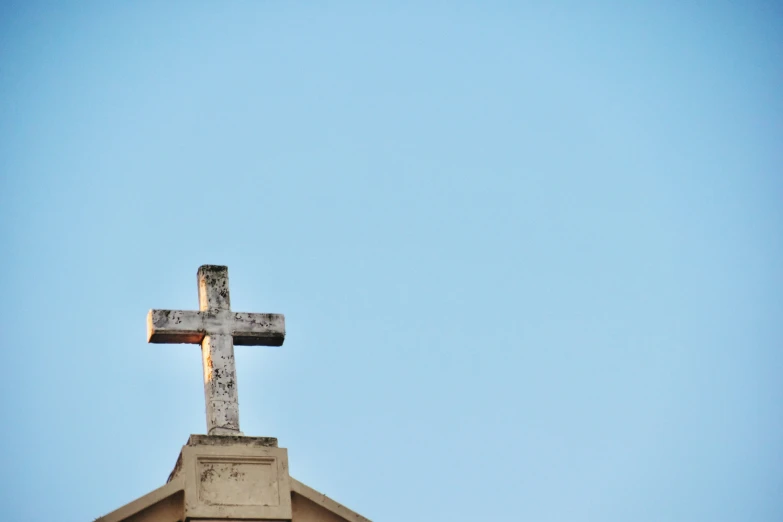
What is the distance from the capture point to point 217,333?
41.5 ft

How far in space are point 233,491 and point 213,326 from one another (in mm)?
1909

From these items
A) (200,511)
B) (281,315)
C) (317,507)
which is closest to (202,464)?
(200,511)

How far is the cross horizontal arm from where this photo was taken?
41.0 feet

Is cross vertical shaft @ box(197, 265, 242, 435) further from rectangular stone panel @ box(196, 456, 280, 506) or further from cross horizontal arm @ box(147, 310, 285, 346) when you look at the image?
rectangular stone panel @ box(196, 456, 280, 506)

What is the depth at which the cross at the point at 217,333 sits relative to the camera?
1217cm

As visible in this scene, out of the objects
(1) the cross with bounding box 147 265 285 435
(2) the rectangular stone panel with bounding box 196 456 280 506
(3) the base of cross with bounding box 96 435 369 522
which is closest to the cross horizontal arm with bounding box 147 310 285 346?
(1) the cross with bounding box 147 265 285 435

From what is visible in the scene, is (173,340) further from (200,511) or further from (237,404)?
(200,511)

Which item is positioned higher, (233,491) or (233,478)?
(233,478)

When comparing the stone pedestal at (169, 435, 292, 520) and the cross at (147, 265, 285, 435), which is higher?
the cross at (147, 265, 285, 435)

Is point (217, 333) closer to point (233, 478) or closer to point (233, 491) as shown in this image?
point (233, 478)

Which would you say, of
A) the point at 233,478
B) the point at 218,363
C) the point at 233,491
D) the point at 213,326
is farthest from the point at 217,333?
the point at 233,491

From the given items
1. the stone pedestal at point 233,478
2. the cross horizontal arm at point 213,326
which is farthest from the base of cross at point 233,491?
the cross horizontal arm at point 213,326

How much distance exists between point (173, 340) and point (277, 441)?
5.40ft

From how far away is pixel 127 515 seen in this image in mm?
11102
